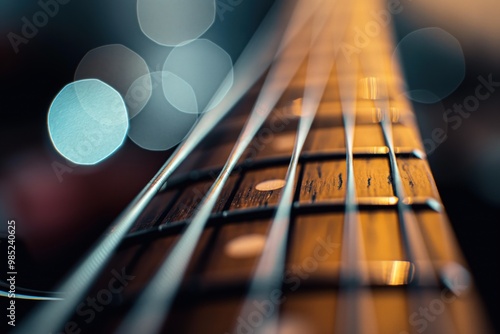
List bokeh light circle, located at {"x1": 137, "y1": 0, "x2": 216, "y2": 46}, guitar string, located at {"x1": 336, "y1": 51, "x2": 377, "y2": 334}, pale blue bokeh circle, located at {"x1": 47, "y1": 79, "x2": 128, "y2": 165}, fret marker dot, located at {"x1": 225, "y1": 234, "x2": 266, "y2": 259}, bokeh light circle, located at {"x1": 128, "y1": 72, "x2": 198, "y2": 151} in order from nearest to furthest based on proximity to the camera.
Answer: guitar string, located at {"x1": 336, "y1": 51, "x2": 377, "y2": 334} < fret marker dot, located at {"x1": 225, "y1": 234, "x2": 266, "y2": 259} < pale blue bokeh circle, located at {"x1": 47, "y1": 79, "x2": 128, "y2": 165} < bokeh light circle, located at {"x1": 128, "y1": 72, "x2": 198, "y2": 151} < bokeh light circle, located at {"x1": 137, "y1": 0, "x2": 216, "y2": 46}

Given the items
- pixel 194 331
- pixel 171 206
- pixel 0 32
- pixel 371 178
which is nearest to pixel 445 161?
pixel 371 178

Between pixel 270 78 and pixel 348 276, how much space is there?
0.67m

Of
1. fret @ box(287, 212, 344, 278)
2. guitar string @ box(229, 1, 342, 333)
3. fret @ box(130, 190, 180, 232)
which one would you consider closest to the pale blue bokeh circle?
guitar string @ box(229, 1, 342, 333)

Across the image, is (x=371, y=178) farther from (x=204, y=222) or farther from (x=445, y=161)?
(x=445, y=161)

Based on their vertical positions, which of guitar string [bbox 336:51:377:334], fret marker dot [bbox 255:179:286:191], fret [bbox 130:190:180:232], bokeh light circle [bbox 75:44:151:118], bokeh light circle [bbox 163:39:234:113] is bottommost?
guitar string [bbox 336:51:377:334]

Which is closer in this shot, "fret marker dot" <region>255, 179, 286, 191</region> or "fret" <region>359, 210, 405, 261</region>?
"fret" <region>359, 210, 405, 261</region>

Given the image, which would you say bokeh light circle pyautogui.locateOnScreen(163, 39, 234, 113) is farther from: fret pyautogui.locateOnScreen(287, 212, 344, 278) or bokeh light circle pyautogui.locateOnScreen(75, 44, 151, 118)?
fret pyautogui.locateOnScreen(287, 212, 344, 278)

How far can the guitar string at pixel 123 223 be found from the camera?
495mm

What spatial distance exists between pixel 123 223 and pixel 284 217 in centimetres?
22

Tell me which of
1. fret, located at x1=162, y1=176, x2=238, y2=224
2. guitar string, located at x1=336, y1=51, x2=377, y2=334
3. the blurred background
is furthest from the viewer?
the blurred background

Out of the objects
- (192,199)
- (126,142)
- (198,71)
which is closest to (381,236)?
(192,199)

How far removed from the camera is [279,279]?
419mm

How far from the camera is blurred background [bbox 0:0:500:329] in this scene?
97 cm

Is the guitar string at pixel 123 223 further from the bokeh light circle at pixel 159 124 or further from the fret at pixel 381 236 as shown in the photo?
the bokeh light circle at pixel 159 124
